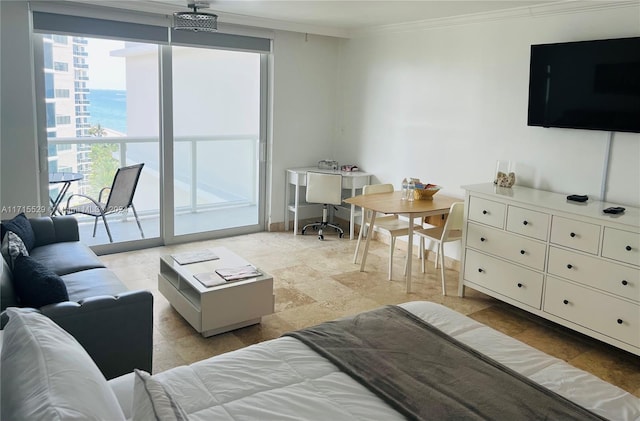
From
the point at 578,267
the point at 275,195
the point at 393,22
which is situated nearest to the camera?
the point at 578,267

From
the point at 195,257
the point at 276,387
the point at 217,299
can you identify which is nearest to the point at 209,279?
the point at 217,299

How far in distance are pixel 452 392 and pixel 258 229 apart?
4.59m

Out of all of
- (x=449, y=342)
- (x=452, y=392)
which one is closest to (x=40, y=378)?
(x=452, y=392)

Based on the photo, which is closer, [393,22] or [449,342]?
[449,342]

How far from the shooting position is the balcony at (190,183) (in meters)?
5.27

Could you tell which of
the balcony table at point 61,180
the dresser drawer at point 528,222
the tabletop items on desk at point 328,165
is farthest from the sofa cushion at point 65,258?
the tabletop items on desk at point 328,165

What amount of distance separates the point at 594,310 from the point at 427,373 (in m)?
1.98

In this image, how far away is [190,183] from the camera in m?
5.81

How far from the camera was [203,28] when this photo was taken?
4242mm

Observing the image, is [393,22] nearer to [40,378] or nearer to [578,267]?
[578,267]

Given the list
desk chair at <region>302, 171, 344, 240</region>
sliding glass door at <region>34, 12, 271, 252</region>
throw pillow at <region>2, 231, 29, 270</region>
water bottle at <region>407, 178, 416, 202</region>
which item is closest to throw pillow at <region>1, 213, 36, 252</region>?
throw pillow at <region>2, 231, 29, 270</region>

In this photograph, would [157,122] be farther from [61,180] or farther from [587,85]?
[587,85]

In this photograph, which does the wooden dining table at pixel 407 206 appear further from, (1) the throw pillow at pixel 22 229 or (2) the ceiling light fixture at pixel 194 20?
(1) the throw pillow at pixel 22 229

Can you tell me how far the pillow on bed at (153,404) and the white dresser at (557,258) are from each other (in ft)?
9.43
